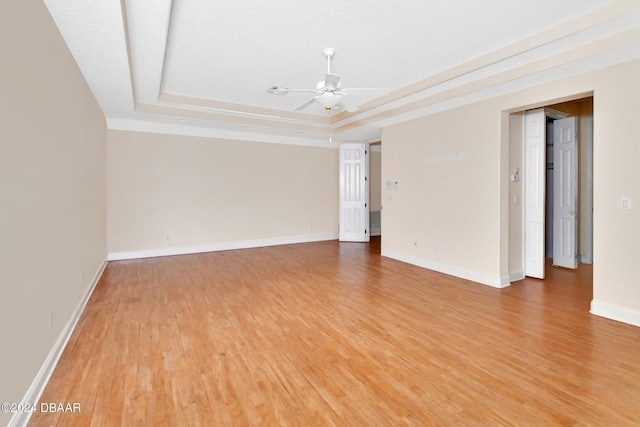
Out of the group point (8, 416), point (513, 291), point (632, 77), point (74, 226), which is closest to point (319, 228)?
point (513, 291)

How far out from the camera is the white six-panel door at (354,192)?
797 cm

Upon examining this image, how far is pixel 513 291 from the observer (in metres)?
4.14

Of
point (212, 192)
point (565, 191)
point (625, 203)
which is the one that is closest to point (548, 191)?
point (565, 191)

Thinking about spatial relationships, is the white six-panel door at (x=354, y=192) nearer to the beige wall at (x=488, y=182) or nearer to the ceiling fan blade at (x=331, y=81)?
the beige wall at (x=488, y=182)

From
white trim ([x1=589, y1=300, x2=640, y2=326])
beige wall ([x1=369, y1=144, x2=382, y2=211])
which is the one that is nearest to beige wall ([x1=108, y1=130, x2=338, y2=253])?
beige wall ([x1=369, y1=144, x2=382, y2=211])

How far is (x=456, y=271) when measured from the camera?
4.88 m

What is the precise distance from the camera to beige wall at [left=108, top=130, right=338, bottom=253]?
19.7 feet

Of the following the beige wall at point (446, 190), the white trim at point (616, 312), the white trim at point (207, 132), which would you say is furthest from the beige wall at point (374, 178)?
the white trim at point (616, 312)

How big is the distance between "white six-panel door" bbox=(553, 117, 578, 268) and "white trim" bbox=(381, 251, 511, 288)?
1761mm

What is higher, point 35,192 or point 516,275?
point 35,192

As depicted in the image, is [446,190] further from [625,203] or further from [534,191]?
[625,203]

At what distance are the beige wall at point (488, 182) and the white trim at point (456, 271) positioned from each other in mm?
20

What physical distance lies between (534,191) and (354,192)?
410 centimetres

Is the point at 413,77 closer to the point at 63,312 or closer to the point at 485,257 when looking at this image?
the point at 485,257
